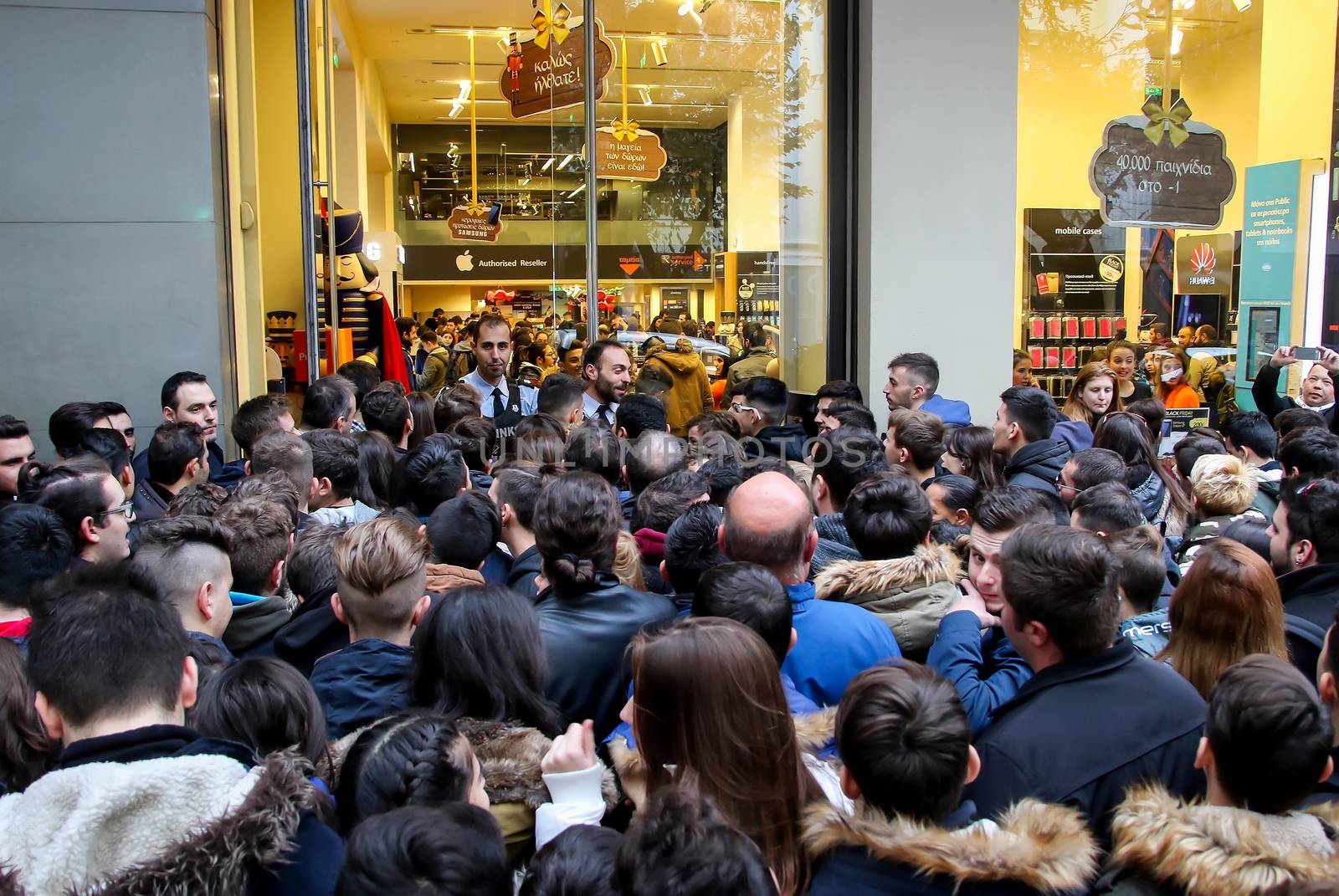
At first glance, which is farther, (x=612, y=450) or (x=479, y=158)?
(x=479, y=158)

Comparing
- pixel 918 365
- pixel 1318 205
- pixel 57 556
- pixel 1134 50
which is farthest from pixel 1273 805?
pixel 1318 205

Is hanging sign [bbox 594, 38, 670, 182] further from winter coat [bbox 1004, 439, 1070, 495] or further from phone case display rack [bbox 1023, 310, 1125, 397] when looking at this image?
winter coat [bbox 1004, 439, 1070, 495]

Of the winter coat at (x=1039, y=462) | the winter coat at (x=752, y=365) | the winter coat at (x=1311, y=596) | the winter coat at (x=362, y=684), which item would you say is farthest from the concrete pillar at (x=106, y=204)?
the winter coat at (x=1311, y=596)

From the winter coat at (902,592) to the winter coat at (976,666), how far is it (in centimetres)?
17

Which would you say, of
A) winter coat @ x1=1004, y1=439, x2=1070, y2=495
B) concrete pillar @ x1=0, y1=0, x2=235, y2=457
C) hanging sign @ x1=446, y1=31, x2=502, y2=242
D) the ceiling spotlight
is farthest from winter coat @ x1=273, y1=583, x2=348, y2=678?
hanging sign @ x1=446, y1=31, x2=502, y2=242

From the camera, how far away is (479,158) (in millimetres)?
15062

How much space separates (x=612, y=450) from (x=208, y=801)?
9.99 feet

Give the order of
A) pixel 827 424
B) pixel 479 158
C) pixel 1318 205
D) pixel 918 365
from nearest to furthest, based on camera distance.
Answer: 1. pixel 827 424
2. pixel 918 365
3. pixel 1318 205
4. pixel 479 158

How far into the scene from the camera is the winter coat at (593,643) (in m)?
2.88

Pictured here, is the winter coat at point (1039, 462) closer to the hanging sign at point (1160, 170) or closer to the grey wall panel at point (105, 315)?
the hanging sign at point (1160, 170)

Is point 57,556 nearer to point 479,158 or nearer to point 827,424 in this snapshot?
point 827,424

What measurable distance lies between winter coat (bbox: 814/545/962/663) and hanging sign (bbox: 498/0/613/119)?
6.28 metres

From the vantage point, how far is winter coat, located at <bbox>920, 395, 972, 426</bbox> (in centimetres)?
642

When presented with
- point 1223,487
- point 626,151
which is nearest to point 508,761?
point 1223,487
